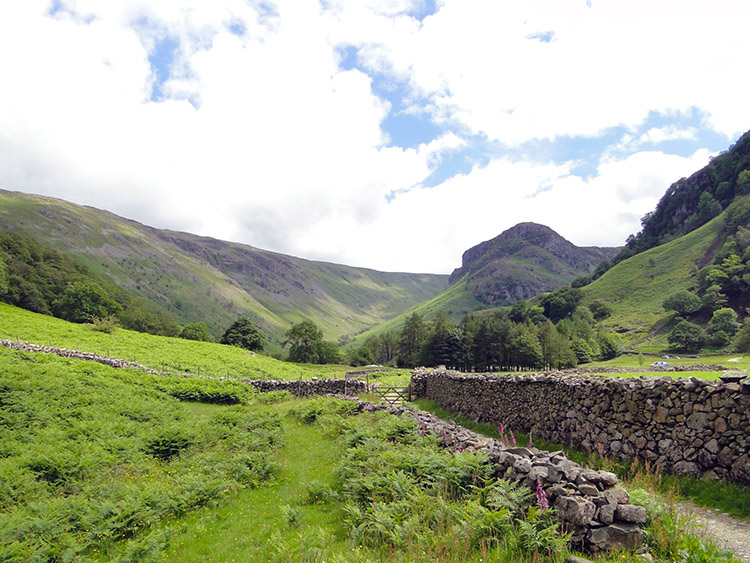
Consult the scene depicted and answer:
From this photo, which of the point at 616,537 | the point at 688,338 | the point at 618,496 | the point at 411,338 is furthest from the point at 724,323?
the point at 616,537

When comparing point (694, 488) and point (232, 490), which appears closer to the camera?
point (694, 488)

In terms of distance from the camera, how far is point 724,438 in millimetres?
9734

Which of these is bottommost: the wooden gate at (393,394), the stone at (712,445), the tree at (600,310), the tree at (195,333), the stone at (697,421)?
the wooden gate at (393,394)

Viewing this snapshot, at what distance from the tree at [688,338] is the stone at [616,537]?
113 metres

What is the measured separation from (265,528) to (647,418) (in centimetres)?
1184

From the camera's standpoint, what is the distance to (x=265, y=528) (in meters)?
10.1

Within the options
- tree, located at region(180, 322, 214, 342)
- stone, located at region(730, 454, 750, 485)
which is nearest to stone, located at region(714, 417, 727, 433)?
stone, located at region(730, 454, 750, 485)

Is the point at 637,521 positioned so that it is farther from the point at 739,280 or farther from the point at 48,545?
the point at 739,280

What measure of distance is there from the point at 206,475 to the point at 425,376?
2687cm

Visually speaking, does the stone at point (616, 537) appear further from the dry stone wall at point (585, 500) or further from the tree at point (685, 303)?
the tree at point (685, 303)

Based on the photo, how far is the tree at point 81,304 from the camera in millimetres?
90125

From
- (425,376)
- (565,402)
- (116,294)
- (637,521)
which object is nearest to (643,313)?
(425,376)

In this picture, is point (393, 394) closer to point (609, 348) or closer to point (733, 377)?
point (733, 377)

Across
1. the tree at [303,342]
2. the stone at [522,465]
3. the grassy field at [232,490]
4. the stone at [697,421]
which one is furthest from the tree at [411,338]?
the stone at [522,465]
